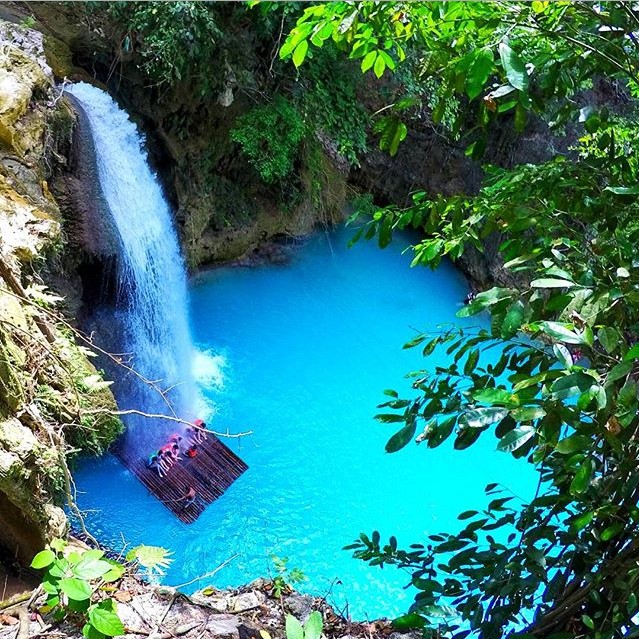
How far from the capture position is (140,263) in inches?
199

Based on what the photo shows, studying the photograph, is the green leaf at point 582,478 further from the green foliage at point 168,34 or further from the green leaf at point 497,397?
the green foliage at point 168,34

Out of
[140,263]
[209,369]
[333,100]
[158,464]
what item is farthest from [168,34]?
[158,464]

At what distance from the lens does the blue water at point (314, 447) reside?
13.2 ft

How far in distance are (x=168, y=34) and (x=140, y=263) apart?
1.94 meters

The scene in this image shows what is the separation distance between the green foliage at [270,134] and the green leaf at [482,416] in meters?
5.39

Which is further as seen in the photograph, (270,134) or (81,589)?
(270,134)

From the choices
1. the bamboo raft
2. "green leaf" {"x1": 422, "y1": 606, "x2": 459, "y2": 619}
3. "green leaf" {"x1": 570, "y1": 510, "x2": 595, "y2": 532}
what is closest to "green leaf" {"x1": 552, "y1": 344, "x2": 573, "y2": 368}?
"green leaf" {"x1": 570, "y1": 510, "x2": 595, "y2": 532}

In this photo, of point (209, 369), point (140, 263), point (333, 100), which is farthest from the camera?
point (333, 100)

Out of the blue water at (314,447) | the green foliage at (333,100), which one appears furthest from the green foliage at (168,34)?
the blue water at (314,447)

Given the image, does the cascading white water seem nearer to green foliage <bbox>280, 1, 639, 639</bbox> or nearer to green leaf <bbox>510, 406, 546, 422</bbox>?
green foliage <bbox>280, 1, 639, 639</bbox>

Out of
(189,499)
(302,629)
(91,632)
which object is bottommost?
(189,499)

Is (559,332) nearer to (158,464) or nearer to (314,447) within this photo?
(158,464)

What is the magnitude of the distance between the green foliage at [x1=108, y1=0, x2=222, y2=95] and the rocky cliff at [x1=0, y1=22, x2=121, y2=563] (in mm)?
774

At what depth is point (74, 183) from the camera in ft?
14.4
